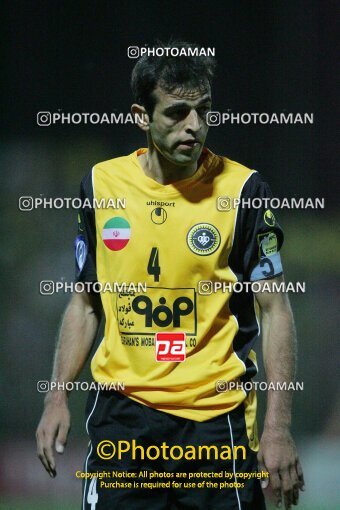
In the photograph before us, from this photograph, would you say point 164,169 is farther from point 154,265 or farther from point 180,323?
point 180,323

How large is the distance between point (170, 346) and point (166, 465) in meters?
0.25

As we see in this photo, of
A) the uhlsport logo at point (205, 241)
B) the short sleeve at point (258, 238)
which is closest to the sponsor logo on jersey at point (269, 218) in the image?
the short sleeve at point (258, 238)

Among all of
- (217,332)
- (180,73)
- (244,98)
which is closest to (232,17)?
(244,98)

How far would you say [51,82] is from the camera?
8.58ft

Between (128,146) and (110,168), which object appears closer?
(110,168)

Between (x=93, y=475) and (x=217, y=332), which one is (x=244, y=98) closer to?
(x=217, y=332)

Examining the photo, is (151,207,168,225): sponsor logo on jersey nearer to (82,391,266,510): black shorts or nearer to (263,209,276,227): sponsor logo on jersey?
(263,209,276,227): sponsor logo on jersey

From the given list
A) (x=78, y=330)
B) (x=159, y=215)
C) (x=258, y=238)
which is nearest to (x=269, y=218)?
(x=258, y=238)

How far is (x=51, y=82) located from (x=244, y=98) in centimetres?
54

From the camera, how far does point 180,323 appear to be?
2062 mm

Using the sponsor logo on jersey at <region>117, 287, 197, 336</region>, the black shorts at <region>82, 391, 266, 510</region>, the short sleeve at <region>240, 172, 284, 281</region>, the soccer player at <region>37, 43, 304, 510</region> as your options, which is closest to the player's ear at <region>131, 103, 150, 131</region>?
the soccer player at <region>37, 43, 304, 510</region>

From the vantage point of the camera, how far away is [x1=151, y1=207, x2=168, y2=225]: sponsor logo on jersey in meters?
2.09

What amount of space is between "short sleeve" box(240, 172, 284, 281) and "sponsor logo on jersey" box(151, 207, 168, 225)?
6.8 inches

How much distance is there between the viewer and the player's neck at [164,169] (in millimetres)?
2121
